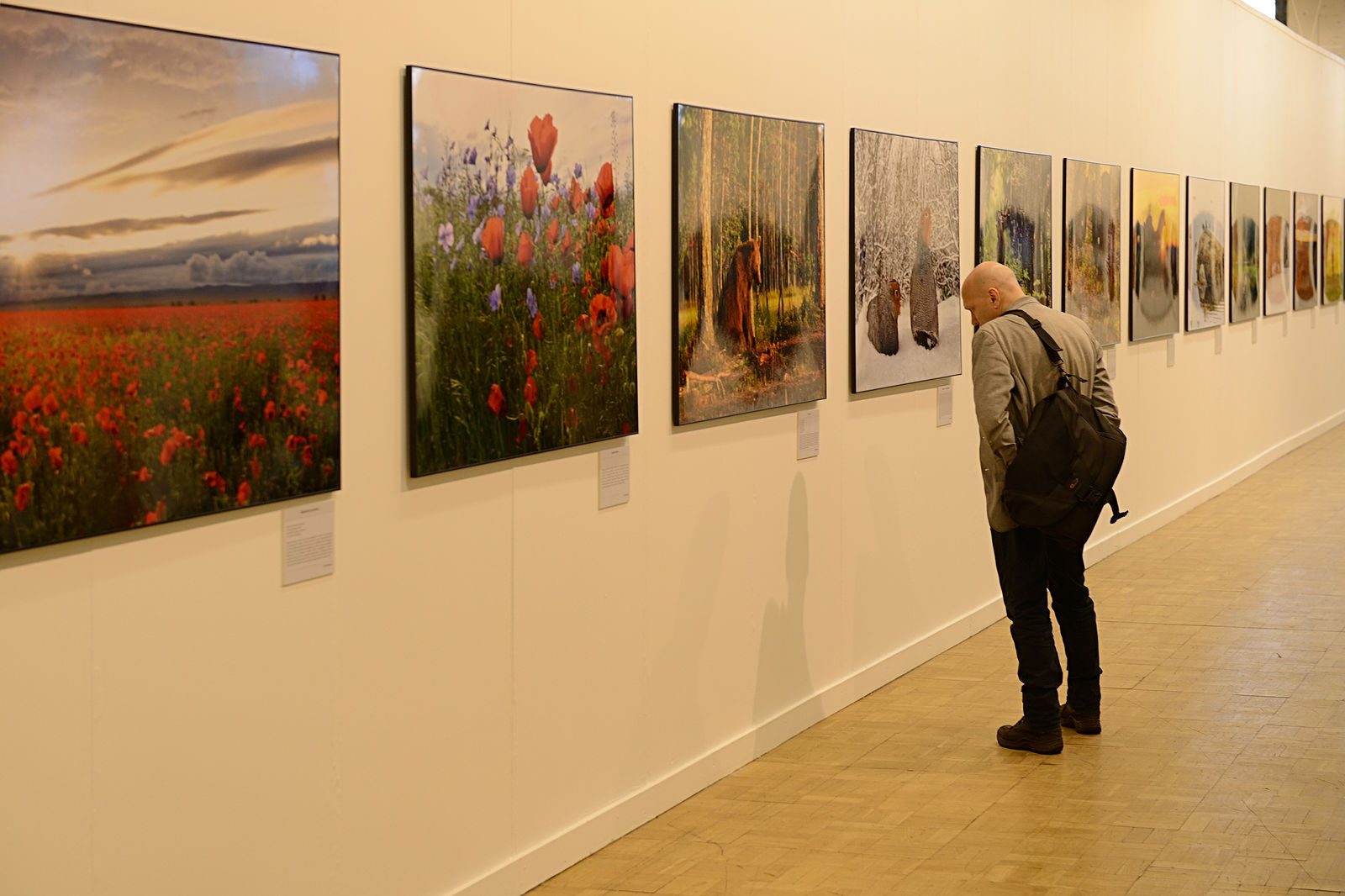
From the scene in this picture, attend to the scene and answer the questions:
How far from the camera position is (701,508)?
23.5 feet

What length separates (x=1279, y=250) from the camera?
20.9 m

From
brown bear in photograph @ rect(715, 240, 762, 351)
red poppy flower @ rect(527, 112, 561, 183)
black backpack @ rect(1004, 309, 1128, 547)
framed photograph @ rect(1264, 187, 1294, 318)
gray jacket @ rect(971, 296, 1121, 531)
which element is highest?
framed photograph @ rect(1264, 187, 1294, 318)

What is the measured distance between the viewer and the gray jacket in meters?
7.42

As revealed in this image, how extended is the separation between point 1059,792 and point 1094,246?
6.85m

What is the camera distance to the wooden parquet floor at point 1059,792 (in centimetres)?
604

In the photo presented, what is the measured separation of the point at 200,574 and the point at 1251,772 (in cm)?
516

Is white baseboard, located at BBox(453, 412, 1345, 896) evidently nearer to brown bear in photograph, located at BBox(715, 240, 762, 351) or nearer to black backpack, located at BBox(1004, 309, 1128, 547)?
black backpack, located at BBox(1004, 309, 1128, 547)

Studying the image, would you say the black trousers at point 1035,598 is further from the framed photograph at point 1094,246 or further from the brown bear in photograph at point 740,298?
the framed photograph at point 1094,246

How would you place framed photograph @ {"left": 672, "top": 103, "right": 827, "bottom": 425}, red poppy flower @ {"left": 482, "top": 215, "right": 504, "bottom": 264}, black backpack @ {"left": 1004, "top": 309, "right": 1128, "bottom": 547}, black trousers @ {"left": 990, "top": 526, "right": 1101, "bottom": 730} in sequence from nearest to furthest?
red poppy flower @ {"left": 482, "top": 215, "right": 504, "bottom": 264}, framed photograph @ {"left": 672, "top": 103, "right": 827, "bottom": 425}, black backpack @ {"left": 1004, "top": 309, "right": 1128, "bottom": 547}, black trousers @ {"left": 990, "top": 526, "right": 1101, "bottom": 730}

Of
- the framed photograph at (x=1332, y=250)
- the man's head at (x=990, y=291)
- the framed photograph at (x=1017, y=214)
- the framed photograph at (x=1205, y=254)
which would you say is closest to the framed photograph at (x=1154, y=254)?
the framed photograph at (x=1205, y=254)

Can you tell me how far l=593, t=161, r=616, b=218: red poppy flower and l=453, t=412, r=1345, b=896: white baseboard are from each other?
249 cm

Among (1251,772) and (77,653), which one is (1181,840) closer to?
(1251,772)

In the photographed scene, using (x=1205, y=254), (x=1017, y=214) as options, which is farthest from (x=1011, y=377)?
(x=1205, y=254)

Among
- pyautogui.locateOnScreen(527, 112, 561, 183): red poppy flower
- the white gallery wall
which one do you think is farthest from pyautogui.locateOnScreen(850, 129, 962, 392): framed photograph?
pyautogui.locateOnScreen(527, 112, 561, 183): red poppy flower
